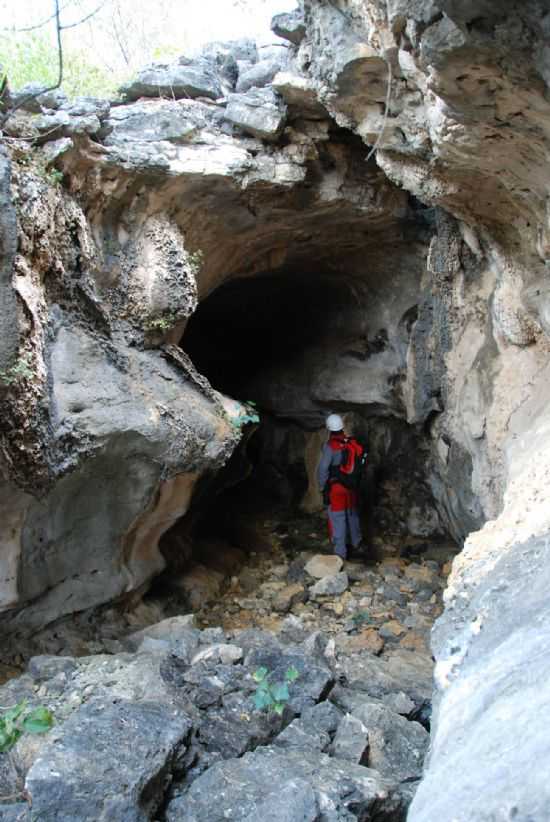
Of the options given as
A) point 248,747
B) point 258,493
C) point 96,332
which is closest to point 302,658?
point 248,747

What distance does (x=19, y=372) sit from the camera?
12.1 feet

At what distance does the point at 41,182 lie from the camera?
398cm

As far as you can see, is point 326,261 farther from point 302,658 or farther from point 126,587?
point 302,658

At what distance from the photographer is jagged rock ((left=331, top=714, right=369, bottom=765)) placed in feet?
10.5

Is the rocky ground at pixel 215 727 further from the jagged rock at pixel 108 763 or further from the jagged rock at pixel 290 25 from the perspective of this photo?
the jagged rock at pixel 290 25

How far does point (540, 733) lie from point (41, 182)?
3.68m

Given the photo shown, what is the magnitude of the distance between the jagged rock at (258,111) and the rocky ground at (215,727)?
3.37 meters

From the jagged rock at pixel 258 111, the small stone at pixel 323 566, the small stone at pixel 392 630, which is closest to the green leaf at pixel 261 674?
the small stone at pixel 392 630

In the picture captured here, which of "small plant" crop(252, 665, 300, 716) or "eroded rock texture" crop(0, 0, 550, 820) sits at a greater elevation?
"eroded rock texture" crop(0, 0, 550, 820)

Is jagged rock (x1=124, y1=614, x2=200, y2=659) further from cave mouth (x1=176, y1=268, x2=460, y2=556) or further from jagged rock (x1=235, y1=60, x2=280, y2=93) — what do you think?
jagged rock (x1=235, y1=60, x2=280, y2=93)

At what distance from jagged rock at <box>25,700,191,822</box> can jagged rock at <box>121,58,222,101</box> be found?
12.7 feet

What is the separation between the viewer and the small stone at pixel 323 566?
6531mm

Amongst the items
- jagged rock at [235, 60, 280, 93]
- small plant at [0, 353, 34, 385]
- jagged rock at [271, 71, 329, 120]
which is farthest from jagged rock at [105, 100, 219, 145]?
small plant at [0, 353, 34, 385]

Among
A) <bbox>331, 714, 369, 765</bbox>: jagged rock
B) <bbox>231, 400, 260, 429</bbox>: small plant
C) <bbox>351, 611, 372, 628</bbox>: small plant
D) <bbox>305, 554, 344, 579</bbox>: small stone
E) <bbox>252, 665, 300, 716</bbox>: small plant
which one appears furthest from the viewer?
<bbox>305, 554, 344, 579</bbox>: small stone
